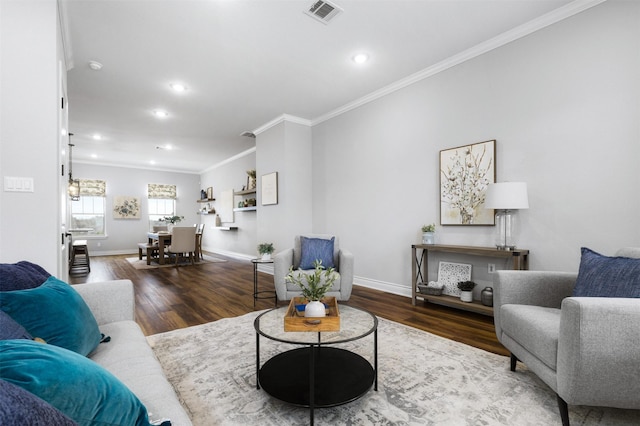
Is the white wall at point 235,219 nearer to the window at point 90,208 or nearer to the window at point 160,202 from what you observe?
the window at point 160,202

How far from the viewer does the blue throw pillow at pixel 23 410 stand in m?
0.42

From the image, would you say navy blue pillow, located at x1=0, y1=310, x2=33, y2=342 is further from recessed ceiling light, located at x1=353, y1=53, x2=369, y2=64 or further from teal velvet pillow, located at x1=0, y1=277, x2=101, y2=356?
recessed ceiling light, located at x1=353, y1=53, x2=369, y2=64

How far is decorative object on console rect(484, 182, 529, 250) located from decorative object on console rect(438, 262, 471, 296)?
0.52 m

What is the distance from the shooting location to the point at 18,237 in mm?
2094

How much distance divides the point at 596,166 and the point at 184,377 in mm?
3542

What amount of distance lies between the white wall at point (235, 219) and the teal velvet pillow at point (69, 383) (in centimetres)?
679

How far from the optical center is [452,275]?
3.50 m

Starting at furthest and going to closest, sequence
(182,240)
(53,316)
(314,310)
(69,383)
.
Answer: (182,240), (314,310), (53,316), (69,383)

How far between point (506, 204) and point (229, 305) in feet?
10.3

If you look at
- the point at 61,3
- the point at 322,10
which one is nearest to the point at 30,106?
the point at 61,3

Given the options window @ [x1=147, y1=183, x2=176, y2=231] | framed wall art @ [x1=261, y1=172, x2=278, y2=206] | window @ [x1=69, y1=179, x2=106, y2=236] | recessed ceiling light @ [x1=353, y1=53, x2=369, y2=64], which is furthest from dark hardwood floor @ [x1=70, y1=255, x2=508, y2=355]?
window @ [x1=147, y1=183, x2=176, y2=231]

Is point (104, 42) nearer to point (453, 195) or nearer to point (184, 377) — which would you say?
point (184, 377)

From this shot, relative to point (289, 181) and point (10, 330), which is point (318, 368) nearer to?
point (10, 330)

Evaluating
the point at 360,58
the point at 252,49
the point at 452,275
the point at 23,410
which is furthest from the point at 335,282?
the point at 23,410
